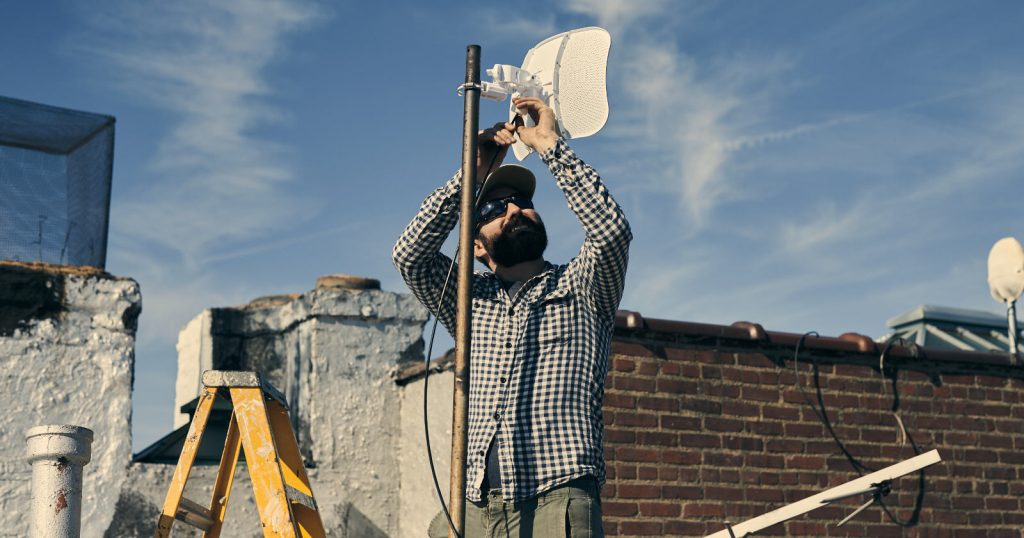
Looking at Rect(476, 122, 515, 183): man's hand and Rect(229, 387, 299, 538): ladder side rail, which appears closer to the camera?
Rect(229, 387, 299, 538): ladder side rail

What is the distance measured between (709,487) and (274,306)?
300 cm

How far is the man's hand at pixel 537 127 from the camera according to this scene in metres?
3.73

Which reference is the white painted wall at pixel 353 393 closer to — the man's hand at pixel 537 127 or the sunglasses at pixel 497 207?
the sunglasses at pixel 497 207

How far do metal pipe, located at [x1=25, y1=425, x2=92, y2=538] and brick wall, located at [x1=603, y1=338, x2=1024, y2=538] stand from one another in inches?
145

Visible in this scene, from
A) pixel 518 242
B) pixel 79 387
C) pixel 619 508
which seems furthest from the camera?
pixel 619 508

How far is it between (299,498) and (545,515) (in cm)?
92

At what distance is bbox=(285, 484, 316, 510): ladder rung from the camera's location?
153 inches

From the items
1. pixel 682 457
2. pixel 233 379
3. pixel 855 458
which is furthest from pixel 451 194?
pixel 855 458

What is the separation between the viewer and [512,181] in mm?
3916

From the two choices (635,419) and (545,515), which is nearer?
(545,515)

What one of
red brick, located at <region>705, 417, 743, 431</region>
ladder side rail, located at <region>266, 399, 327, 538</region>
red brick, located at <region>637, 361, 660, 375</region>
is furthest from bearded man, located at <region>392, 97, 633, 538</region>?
red brick, located at <region>705, 417, 743, 431</region>

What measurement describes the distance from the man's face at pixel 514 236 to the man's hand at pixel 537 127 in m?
0.23

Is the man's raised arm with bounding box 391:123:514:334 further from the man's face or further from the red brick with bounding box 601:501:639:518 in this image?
the red brick with bounding box 601:501:639:518

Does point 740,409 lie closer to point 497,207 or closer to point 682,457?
point 682,457
